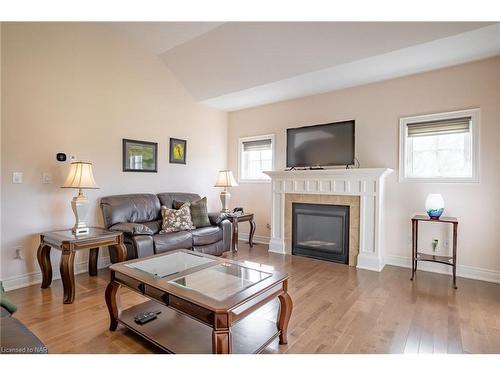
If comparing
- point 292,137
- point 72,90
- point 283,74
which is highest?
point 283,74

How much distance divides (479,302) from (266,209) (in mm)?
3127

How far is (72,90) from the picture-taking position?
3.27m

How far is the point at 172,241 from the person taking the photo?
328cm

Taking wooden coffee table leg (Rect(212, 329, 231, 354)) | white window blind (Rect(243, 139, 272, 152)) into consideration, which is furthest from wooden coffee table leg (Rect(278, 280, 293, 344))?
white window blind (Rect(243, 139, 272, 152))

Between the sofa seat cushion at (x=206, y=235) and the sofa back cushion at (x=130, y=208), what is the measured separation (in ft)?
2.29

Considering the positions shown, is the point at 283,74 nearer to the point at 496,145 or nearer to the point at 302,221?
the point at 302,221

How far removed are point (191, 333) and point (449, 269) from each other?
125 inches

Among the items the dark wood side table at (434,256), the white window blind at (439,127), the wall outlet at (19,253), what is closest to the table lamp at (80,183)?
the wall outlet at (19,253)

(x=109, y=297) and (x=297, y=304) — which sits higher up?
(x=109, y=297)

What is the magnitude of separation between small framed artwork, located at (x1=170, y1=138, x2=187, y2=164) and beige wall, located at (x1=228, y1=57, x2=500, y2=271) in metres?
1.71

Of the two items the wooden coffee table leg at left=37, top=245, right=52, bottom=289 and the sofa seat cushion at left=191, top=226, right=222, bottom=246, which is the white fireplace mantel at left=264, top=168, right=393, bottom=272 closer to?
the sofa seat cushion at left=191, top=226, right=222, bottom=246

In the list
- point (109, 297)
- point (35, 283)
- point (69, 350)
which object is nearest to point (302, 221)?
point (109, 297)

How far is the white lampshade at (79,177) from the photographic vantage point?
2818mm

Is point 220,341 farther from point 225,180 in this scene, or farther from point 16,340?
point 225,180
